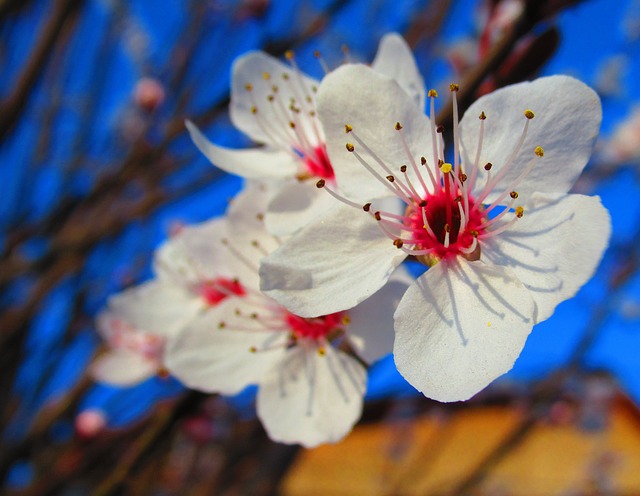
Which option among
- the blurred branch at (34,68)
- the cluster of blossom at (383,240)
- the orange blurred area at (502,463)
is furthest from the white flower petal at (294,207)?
the orange blurred area at (502,463)

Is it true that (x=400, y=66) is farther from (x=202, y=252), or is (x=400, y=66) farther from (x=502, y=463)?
(x=502, y=463)

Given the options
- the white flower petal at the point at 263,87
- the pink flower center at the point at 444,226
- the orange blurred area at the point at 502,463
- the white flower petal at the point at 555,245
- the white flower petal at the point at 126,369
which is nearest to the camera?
the white flower petal at the point at 555,245

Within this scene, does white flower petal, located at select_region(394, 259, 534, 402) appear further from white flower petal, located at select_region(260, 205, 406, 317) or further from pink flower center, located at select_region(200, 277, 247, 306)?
pink flower center, located at select_region(200, 277, 247, 306)

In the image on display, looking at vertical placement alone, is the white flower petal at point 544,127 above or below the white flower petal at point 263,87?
below

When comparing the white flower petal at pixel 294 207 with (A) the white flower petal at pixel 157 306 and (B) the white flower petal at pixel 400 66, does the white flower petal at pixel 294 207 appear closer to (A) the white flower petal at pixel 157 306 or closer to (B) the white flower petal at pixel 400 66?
(B) the white flower petal at pixel 400 66


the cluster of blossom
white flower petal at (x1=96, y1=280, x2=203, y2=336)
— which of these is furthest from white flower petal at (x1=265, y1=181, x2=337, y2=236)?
white flower petal at (x1=96, y1=280, x2=203, y2=336)

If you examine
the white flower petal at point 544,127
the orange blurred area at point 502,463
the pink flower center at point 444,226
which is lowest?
the orange blurred area at point 502,463

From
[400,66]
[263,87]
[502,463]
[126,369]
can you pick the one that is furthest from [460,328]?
[502,463]
